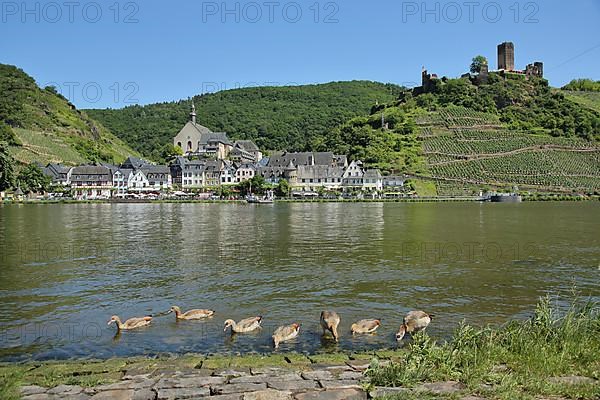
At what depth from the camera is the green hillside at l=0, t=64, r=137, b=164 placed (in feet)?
490

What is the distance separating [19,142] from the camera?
149000 millimetres

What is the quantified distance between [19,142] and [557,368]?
16439 centimetres

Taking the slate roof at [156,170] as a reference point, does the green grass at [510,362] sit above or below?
below

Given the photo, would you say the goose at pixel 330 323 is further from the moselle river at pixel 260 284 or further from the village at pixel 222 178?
the village at pixel 222 178

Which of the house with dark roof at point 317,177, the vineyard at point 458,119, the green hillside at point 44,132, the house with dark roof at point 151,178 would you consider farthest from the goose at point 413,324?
the vineyard at point 458,119

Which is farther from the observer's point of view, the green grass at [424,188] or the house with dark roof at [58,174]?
the house with dark roof at [58,174]

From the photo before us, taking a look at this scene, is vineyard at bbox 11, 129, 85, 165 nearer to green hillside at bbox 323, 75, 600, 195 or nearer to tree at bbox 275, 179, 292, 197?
tree at bbox 275, 179, 292, 197

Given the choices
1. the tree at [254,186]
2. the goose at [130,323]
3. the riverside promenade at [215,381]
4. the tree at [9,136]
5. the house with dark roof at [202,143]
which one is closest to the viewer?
the riverside promenade at [215,381]

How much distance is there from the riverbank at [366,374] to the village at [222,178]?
113m

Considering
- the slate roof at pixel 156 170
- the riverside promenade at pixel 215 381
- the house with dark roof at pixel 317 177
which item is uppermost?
the slate roof at pixel 156 170

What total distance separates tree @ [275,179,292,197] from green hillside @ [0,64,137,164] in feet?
214

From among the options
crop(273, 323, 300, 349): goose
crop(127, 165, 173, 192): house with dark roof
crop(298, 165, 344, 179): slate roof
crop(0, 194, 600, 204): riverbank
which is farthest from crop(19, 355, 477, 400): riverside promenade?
crop(127, 165, 173, 192): house with dark roof

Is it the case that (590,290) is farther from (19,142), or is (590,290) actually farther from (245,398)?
(19,142)

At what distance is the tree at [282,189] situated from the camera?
125188 millimetres
